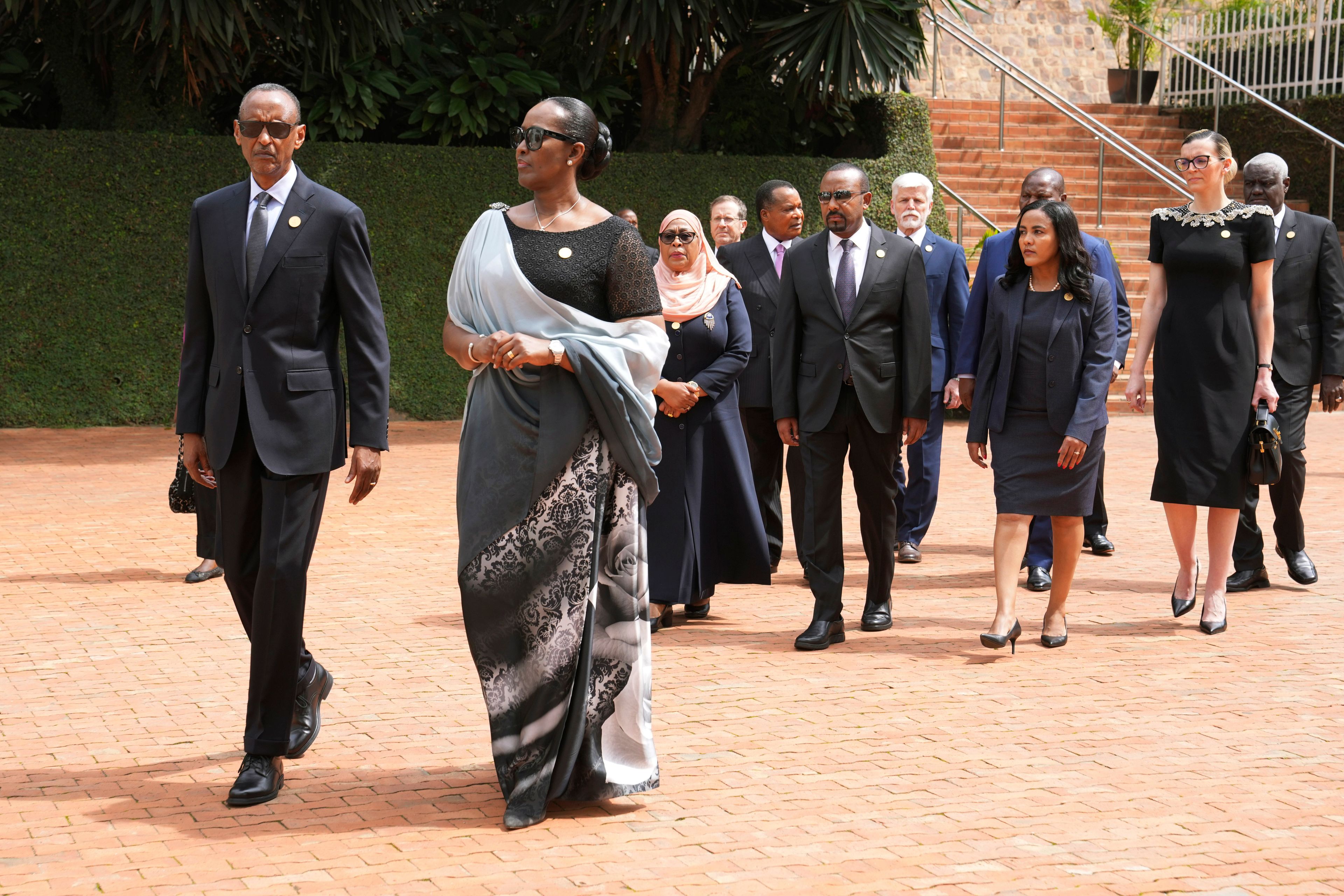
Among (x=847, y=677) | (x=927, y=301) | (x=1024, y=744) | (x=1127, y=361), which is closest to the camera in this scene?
(x=1024, y=744)

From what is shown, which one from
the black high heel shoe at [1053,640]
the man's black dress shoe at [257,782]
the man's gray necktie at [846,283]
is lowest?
the black high heel shoe at [1053,640]

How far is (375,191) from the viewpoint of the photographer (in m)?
15.9

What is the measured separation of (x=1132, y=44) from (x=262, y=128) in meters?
22.1

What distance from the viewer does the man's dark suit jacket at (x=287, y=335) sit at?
15.3 ft

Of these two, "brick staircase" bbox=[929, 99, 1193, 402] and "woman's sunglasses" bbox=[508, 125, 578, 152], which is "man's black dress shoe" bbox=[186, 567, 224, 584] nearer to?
"woman's sunglasses" bbox=[508, 125, 578, 152]

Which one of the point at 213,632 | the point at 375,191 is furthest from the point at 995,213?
the point at 213,632

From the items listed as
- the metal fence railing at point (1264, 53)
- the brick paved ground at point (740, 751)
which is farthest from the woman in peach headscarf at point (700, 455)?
the metal fence railing at point (1264, 53)

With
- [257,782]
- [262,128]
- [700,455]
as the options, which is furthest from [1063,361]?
[257,782]

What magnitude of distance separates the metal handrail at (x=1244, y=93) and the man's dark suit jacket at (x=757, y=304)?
44.1 feet

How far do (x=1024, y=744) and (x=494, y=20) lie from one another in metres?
13.5

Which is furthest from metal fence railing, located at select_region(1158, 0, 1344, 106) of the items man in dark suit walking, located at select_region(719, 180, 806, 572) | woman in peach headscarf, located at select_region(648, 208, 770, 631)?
woman in peach headscarf, located at select_region(648, 208, 770, 631)

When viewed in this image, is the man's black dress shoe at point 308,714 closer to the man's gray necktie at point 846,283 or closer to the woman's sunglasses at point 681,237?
the man's gray necktie at point 846,283

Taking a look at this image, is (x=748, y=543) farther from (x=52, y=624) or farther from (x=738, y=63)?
(x=738, y=63)

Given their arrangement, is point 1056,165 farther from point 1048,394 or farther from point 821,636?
point 821,636
